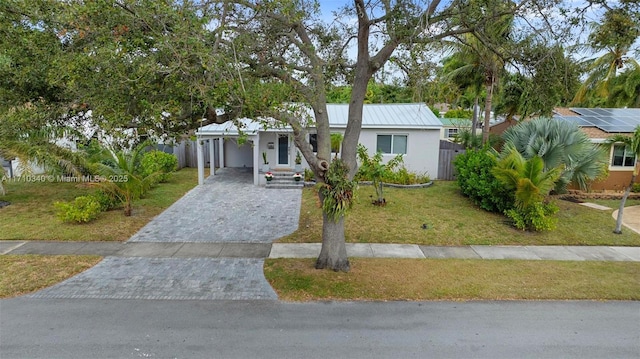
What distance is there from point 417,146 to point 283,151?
643cm

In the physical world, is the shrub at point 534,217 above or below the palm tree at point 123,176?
below

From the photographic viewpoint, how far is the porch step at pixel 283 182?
694 inches

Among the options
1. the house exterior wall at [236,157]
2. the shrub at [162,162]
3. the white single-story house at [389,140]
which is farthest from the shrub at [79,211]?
the house exterior wall at [236,157]

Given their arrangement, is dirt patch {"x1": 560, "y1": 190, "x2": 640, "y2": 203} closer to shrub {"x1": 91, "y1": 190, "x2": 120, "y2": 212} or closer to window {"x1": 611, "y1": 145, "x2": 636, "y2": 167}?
window {"x1": 611, "y1": 145, "x2": 636, "y2": 167}

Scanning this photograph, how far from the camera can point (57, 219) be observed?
1206cm

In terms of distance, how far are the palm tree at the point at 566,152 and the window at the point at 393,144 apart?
6208 millimetres

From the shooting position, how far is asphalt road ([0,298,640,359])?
18.4 feet

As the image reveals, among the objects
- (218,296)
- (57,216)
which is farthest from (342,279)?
(57,216)

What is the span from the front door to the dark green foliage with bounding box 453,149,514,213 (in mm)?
8007

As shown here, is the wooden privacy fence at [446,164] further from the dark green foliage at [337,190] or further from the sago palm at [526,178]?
the dark green foliage at [337,190]

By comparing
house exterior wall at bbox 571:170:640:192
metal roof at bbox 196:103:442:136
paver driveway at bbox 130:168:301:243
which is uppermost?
metal roof at bbox 196:103:442:136

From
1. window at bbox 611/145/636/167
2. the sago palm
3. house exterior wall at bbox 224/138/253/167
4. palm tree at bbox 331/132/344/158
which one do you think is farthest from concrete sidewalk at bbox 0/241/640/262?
house exterior wall at bbox 224/138/253/167

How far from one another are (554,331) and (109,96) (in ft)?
25.2

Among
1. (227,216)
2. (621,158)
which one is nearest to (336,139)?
(227,216)
